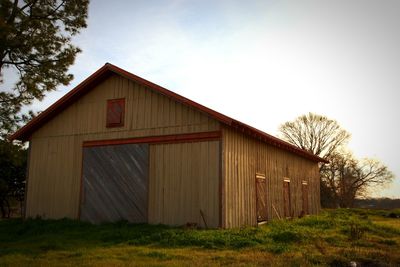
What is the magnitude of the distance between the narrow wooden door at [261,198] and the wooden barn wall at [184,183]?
11.2 ft

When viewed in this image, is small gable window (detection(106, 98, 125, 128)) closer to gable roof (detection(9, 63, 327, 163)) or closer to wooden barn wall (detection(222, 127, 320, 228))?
gable roof (detection(9, 63, 327, 163))

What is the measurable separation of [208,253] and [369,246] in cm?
512

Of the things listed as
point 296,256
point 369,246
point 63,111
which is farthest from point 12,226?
point 369,246

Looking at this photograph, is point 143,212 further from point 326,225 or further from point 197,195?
point 326,225

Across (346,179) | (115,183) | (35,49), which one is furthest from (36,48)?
(346,179)

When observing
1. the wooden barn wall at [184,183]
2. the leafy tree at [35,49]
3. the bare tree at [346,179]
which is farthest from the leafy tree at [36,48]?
the bare tree at [346,179]

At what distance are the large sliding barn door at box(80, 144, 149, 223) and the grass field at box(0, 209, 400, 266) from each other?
33.1 inches

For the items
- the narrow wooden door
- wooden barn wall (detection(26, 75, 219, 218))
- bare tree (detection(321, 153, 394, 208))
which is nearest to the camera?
wooden barn wall (detection(26, 75, 219, 218))

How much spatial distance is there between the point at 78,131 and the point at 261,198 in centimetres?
875

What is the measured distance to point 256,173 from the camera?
17.3m

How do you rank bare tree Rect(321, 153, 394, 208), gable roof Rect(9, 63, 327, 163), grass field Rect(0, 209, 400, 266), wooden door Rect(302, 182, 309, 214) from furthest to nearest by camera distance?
bare tree Rect(321, 153, 394, 208), wooden door Rect(302, 182, 309, 214), gable roof Rect(9, 63, 327, 163), grass field Rect(0, 209, 400, 266)

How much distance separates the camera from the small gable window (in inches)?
672

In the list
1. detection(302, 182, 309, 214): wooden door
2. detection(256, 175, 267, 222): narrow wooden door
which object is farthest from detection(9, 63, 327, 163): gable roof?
detection(302, 182, 309, 214): wooden door

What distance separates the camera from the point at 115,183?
54.6ft
